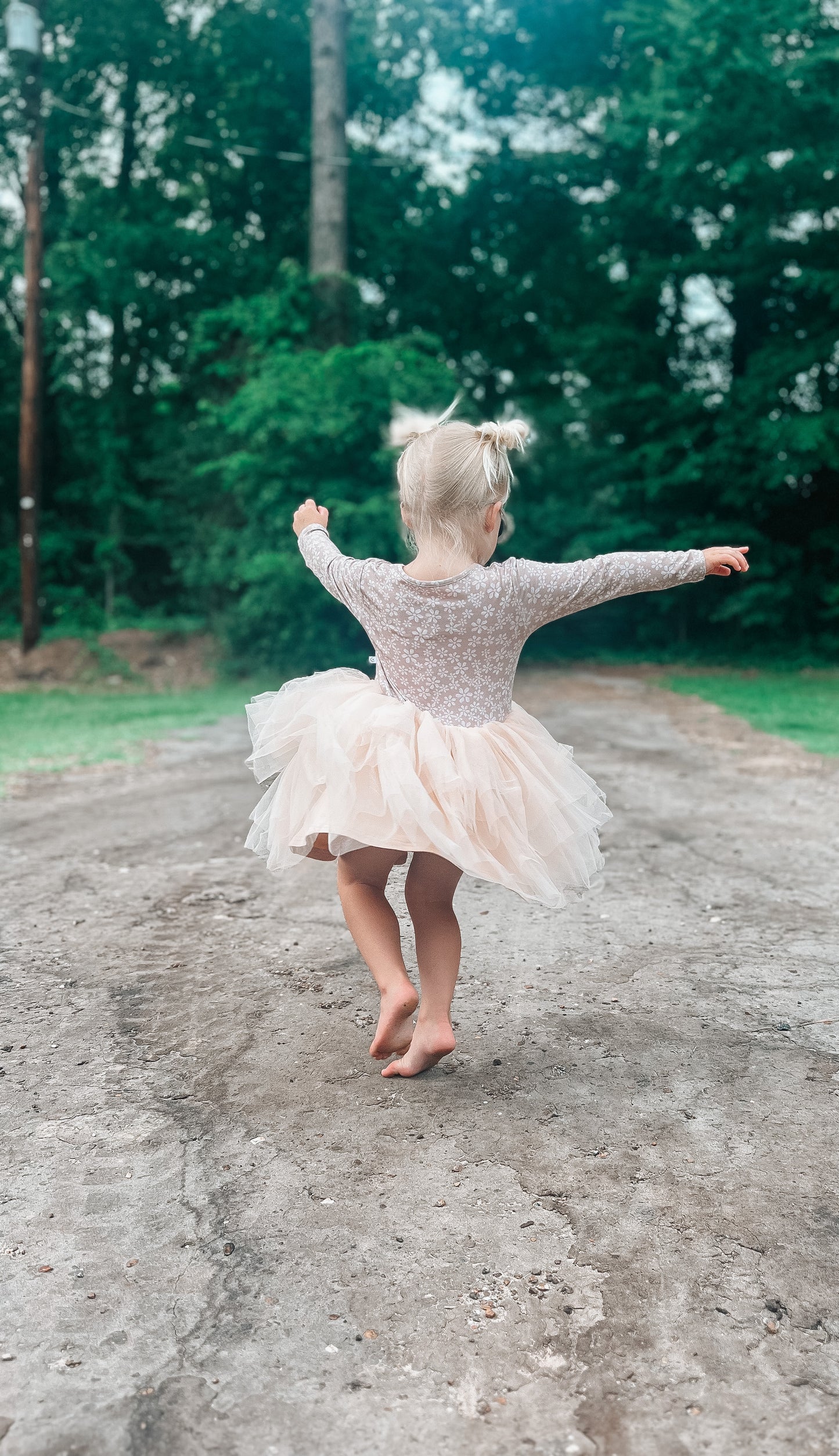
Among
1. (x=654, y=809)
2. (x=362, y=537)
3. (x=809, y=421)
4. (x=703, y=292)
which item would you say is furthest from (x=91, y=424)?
(x=654, y=809)

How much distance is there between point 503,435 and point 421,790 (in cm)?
88

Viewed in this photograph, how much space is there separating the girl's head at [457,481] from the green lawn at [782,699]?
5.90 metres

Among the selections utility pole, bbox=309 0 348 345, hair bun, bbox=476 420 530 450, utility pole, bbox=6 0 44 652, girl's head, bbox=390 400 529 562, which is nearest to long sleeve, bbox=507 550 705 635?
girl's head, bbox=390 400 529 562

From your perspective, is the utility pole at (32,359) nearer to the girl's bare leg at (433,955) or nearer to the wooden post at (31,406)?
the wooden post at (31,406)

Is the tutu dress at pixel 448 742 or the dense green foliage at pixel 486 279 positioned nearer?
the tutu dress at pixel 448 742

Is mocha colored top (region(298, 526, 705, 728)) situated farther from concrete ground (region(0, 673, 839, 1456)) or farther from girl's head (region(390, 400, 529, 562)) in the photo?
concrete ground (region(0, 673, 839, 1456))

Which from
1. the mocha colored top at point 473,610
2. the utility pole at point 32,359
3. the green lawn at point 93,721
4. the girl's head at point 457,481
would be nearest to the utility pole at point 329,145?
the utility pole at point 32,359

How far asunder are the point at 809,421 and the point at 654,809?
431 inches

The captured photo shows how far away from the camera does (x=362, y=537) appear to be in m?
12.6

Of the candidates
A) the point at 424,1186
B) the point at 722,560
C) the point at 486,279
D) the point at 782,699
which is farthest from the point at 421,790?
the point at 486,279

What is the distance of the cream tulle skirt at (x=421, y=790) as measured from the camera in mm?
2473

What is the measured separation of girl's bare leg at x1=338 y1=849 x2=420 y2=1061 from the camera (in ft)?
8.55

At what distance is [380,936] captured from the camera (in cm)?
271

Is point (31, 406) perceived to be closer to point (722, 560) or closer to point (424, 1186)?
point (722, 560)
